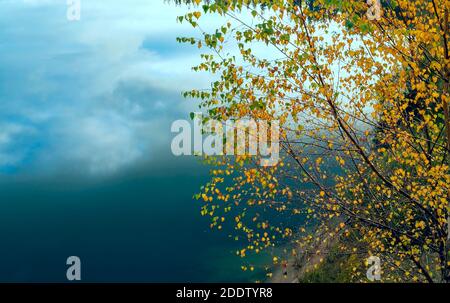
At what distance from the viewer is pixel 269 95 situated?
10336 millimetres

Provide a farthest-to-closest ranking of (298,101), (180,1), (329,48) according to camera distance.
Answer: (180,1) → (329,48) → (298,101)

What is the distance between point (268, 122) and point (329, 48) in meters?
2.24

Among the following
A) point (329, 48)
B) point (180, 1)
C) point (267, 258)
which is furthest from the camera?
point (267, 258)
